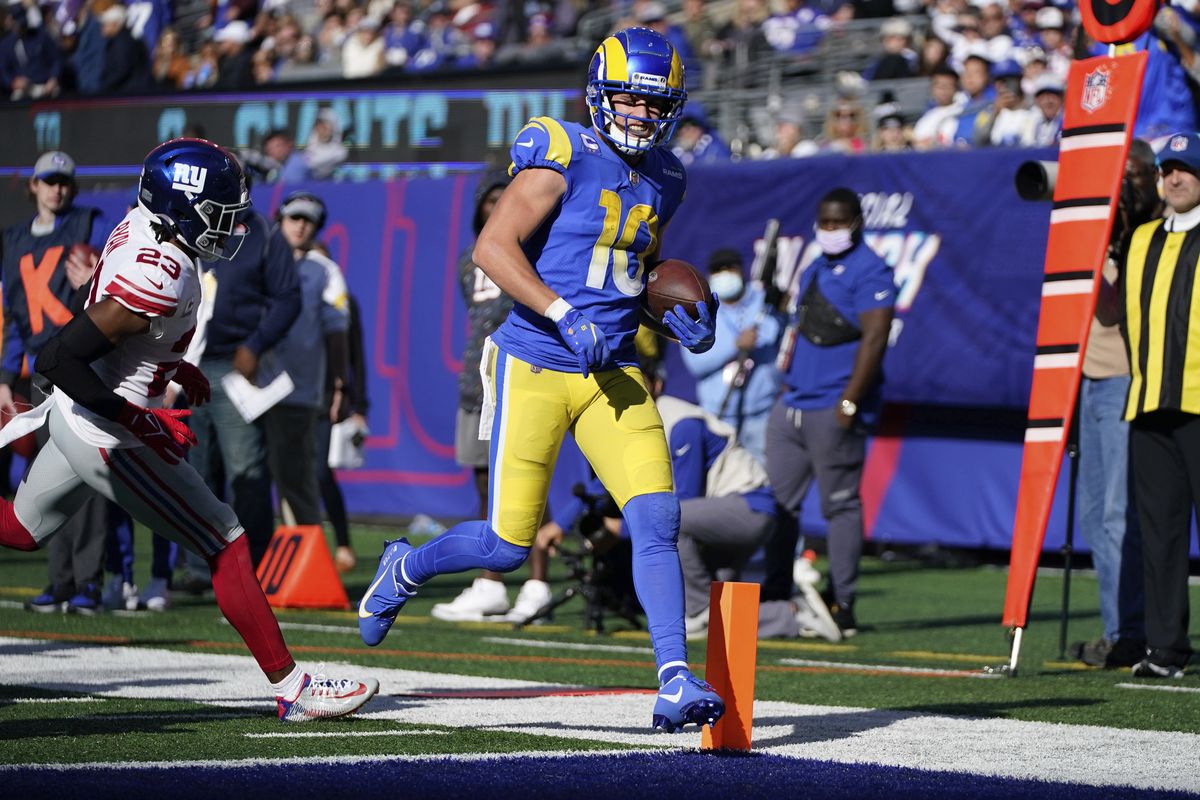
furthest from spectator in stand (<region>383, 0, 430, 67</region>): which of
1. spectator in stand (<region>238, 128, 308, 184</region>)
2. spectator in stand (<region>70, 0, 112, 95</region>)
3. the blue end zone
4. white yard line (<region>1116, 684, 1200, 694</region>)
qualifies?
the blue end zone

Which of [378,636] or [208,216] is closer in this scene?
[208,216]

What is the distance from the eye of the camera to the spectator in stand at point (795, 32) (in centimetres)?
1739

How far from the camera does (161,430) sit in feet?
18.2

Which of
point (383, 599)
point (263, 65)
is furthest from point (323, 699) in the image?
point (263, 65)

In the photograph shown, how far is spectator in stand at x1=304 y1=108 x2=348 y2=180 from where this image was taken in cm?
1602

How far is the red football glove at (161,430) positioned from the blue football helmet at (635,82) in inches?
58.9

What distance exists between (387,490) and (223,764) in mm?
10773

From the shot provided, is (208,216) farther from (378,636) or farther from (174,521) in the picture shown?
(378,636)

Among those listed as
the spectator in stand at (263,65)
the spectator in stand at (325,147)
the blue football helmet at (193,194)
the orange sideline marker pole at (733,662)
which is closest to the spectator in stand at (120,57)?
the spectator in stand at (263,65)

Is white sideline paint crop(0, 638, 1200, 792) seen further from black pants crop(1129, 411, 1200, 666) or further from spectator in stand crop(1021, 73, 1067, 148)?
spectator in stand crop(1021, 73, 1067, 148)

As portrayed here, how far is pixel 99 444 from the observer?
5.59m

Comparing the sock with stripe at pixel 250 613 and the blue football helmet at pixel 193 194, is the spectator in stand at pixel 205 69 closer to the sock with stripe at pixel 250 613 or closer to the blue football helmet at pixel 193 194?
the blue football helmet at pixel 193 194

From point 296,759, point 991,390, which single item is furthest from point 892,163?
point 296,759

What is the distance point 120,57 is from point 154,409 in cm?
1644
